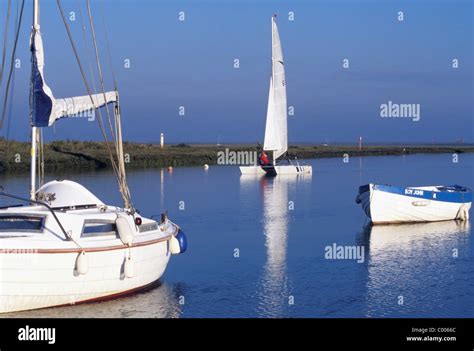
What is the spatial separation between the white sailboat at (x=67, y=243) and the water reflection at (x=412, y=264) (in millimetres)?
5250

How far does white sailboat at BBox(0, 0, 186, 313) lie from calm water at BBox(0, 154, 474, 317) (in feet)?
1.44

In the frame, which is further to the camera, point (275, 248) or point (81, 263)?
point (275, 248)

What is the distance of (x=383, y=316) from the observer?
17703 millimetres

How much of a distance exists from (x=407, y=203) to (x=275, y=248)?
760 cm

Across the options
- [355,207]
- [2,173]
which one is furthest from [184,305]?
[2,173]

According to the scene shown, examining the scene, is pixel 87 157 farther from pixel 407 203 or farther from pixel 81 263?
pixel 81 263

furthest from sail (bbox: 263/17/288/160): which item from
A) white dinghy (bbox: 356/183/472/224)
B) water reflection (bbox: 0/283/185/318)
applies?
water reflection (bbox: 0/283/185/318)

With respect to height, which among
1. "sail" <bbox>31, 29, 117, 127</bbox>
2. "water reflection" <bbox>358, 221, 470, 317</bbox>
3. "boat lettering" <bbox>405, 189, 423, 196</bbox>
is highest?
"sail" <bbox>31, 29, 117, 127</bbox>

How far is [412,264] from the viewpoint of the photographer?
23531 millimetres

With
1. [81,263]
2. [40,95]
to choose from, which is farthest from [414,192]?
[81,263]

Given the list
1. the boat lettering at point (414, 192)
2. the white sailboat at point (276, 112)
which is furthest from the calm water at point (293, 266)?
the white sailboat at point (276, 112)

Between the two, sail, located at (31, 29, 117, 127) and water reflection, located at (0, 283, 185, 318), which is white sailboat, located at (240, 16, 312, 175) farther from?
sail, located at (31, 29, 117, 127)

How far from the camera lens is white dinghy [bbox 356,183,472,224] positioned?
31.5m
